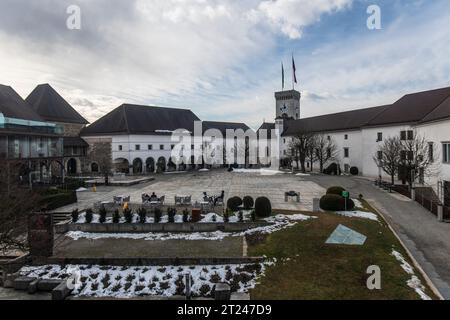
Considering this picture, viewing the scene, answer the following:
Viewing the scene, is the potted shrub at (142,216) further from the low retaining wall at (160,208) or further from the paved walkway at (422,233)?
the paved walkway at (422,233)

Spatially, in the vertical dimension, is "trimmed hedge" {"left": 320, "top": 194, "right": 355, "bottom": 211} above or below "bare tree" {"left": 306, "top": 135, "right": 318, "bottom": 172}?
below

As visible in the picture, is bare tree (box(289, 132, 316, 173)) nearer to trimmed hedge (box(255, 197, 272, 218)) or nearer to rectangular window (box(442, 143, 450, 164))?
rectangular window (box(442, 143, 450, 164))

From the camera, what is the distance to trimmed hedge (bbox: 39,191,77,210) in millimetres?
22489

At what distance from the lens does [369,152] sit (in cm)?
4634

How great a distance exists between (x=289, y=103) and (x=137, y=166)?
5095 centimetres

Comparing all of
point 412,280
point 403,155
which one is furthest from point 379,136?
point 412,280

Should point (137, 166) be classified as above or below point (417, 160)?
below

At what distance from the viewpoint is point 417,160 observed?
30344 mm

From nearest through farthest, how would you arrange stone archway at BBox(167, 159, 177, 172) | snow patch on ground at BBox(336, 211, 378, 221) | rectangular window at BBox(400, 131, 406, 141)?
snow patch on ground at BBox(336, 211, 378, 221) < rectangular window at BBox(400, 131, 406, 141) < stone archway at BBox(167, 159, 177, 172)

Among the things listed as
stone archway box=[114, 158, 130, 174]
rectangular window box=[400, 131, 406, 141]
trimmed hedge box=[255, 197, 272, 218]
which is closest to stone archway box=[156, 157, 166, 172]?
stone archway box=[114, 158, 130, 174]

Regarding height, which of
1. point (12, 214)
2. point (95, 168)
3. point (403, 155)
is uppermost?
point (403, 155)

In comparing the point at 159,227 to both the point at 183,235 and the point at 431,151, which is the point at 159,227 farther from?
the point at 431,151

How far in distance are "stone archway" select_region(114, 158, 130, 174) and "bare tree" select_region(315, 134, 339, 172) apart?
33151 millimetres
